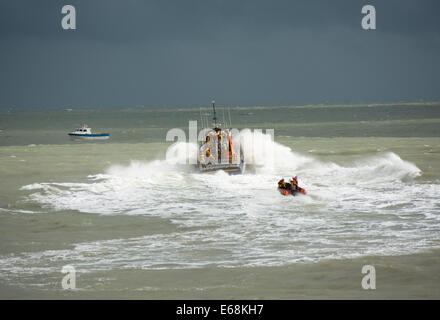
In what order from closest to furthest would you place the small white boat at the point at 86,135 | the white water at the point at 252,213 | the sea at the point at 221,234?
1. the sea at the point at 221,234
2. the white water at the point at 252,213
3. the small white boat at the point at 86,135

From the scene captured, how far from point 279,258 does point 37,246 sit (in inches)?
309

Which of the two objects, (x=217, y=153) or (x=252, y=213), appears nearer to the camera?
(x=252, y=213)

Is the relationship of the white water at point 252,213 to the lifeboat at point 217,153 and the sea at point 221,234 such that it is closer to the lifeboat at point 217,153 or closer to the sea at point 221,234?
the sea at point 221,234

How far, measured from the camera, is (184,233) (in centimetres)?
1962

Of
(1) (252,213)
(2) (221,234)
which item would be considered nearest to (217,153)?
(1) (252,213)

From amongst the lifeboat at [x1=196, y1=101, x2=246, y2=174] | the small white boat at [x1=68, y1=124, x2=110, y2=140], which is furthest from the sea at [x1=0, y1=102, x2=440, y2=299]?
the small white boat at [x1=68, y1=124, x2=110, y2=140]

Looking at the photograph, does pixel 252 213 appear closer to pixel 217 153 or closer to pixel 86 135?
pixel 217 153

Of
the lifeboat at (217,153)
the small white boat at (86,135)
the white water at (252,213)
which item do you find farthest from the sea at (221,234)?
the small white boat at (86,135)

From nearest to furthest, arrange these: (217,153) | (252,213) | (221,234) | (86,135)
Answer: (221,234) < (252,213) < (217,153) < (86,135)

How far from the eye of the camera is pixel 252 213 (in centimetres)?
2289

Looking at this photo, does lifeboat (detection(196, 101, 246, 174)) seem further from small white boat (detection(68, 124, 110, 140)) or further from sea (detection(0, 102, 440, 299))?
small white boat (detection(68, 124, 110, 140))

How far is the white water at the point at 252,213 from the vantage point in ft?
54.1
